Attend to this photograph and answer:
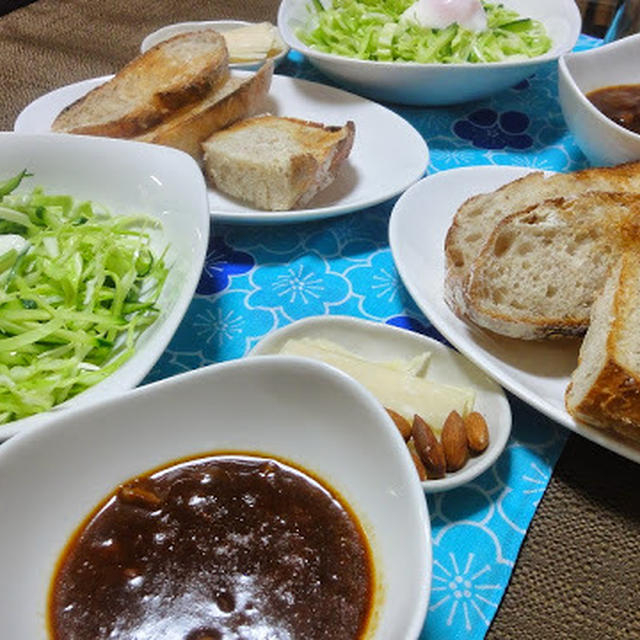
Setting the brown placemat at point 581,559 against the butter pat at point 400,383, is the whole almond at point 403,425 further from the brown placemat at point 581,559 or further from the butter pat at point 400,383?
the brown placemat at point 581,559

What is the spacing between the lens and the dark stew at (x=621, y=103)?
7.47ft

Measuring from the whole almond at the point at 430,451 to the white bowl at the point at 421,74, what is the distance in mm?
1399

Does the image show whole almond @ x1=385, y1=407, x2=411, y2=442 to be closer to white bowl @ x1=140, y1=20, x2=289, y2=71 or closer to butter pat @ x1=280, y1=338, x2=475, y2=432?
butter pat @ x1=280, y1=338, x2=475, y2=432

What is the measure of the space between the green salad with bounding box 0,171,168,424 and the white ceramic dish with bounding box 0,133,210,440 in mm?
48

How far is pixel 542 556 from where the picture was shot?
1.34 m

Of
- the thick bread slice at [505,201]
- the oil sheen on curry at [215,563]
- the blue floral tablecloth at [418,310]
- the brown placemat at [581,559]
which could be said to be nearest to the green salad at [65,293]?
the blue floral tablecloth at [418,310]

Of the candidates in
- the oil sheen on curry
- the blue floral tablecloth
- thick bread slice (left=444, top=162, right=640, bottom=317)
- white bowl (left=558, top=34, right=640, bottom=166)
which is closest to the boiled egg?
the blue floral tablecloth

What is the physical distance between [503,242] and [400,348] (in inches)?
13.4

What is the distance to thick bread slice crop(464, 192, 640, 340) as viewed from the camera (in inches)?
63.7

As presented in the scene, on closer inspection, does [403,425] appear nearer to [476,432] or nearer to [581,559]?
[476,432]

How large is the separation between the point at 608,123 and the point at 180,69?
1.32 metres

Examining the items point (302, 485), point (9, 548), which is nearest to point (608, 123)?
point (302, 485)

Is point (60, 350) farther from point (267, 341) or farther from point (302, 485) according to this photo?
point (302, 485)

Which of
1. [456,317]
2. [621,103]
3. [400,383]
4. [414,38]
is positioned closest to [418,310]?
[456,317]
